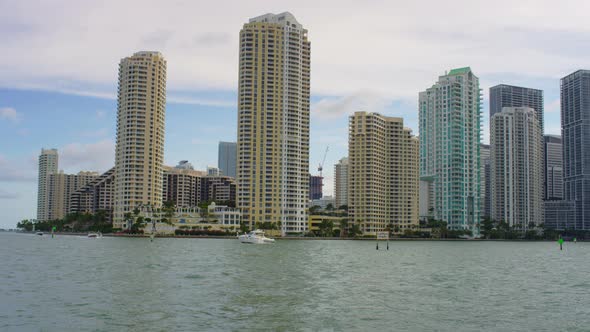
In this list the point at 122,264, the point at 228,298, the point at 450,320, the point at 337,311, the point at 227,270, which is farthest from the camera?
the point at 122,264

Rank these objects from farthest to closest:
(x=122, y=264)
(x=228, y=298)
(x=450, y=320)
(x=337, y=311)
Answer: (x=122, y=264) < (x=228, y=298) < (x=337, y=311) < (x=450, y=320)

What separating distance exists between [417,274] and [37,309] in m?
52.9

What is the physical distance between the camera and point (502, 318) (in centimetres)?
5069

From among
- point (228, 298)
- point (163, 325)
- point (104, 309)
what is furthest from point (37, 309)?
point (228, 298)

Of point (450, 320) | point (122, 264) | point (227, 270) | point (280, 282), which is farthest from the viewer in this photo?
point (122, 264)

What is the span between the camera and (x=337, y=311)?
52.7 metres

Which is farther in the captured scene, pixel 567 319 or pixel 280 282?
pixel 280 282

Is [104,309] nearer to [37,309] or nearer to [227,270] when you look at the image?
[37,309]

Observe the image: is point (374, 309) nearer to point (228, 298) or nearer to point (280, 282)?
point (228, 298)

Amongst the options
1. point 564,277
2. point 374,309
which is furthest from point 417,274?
point 374,309

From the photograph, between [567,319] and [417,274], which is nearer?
[567,319]

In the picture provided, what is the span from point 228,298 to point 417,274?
3772 cm

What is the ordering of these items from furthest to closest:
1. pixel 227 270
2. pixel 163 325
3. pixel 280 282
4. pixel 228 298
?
pixel 227 270 < pixel 280 282 < pixel 228 298 < pixel 163 325

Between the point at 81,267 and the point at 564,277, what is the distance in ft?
215
